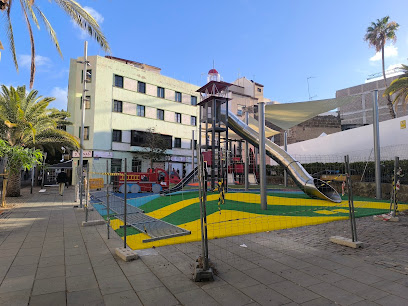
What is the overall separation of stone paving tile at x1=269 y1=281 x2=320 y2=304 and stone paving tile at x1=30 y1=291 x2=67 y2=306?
2.67 meters

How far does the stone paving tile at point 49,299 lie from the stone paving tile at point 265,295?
228 centimetres

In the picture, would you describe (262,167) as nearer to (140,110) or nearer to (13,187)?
(13,187)

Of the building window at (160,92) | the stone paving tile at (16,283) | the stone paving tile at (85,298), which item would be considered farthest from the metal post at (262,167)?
the building window at (160,92)

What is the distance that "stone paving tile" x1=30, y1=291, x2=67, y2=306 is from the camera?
10.5 feet

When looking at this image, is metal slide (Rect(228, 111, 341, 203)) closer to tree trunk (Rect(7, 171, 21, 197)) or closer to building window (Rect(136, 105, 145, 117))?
tree trunk (Rect(7, 171, 21, 197))

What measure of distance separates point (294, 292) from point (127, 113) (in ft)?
110

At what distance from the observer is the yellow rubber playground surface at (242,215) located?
260 inches

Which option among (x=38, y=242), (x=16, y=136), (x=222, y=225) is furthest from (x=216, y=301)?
(x=16, y=136)

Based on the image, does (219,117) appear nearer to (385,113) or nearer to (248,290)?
(248,290)

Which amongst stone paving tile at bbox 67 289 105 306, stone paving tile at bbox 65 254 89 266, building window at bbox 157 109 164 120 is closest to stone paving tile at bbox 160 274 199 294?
stone paving tile at bbox 67 289 105 306

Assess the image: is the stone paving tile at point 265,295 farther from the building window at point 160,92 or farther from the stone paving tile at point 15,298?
the building window at point 160,92

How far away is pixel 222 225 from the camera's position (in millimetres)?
7484

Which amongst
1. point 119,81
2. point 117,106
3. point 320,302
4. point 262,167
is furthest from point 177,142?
point 320,302

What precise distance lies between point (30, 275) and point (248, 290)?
3.32m
